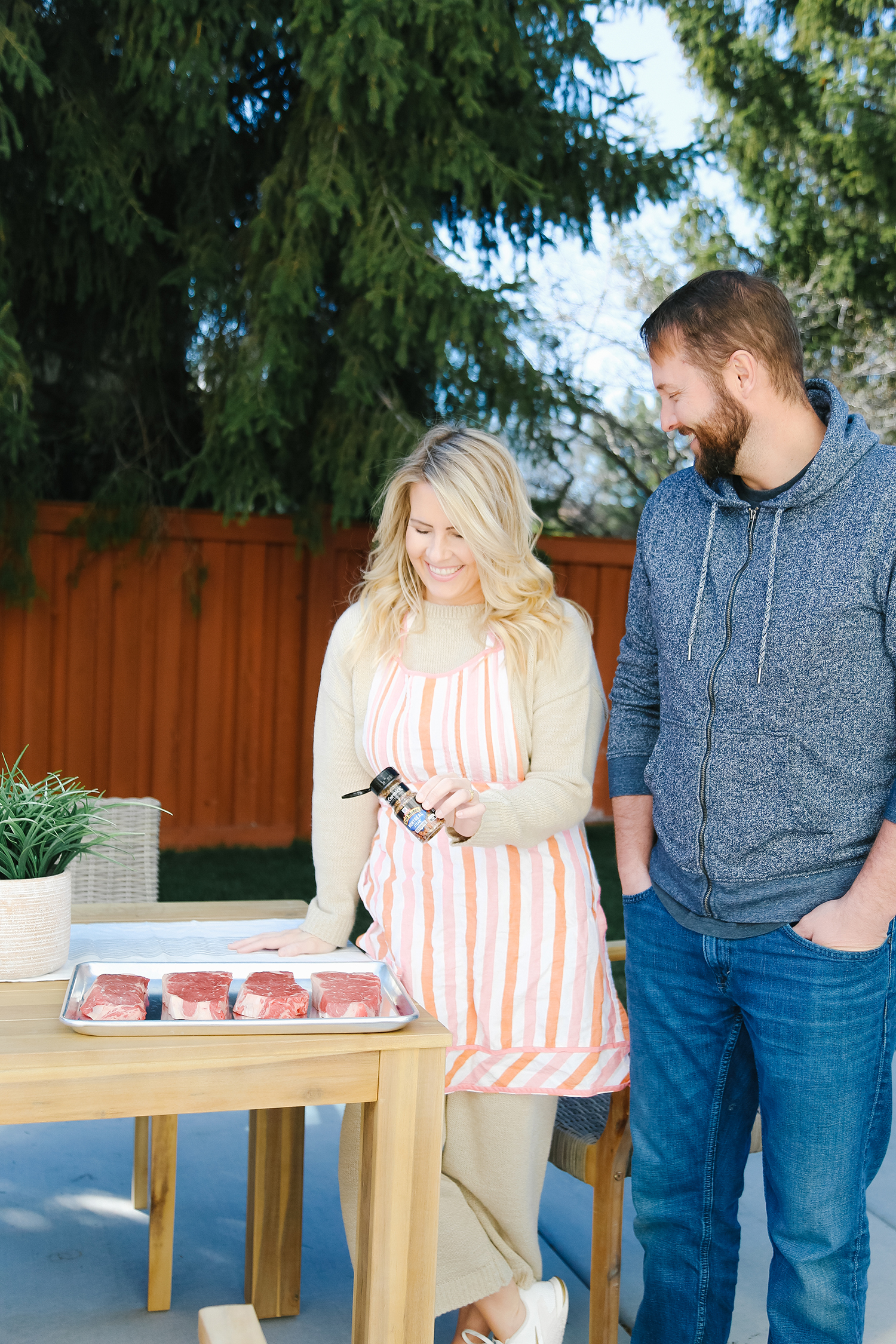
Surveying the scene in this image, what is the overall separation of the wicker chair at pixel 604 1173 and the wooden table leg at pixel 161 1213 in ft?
2.73

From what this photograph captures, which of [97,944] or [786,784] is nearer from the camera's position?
[786,784]

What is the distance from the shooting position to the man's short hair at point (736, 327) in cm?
178

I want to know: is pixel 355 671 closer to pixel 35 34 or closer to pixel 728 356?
pixel 728 356

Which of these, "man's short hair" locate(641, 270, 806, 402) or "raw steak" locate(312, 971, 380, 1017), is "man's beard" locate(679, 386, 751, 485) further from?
"raw steak" locate(312, 971, 380, 1017)

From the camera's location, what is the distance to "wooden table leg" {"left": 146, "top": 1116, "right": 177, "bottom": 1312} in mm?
2479

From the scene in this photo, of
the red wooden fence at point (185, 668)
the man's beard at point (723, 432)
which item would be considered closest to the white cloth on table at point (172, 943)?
the man's beard at point (723, 432)

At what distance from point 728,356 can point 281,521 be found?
5235mm

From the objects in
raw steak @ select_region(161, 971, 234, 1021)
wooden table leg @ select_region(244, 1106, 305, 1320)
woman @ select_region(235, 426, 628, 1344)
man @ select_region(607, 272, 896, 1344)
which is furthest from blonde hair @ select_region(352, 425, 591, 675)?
wooden table leg @ select_region(244, 1106, 305, 1320)

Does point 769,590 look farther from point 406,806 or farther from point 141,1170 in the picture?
point 141,1170

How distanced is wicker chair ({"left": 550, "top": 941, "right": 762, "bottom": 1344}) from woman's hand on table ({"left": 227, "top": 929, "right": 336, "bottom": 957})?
609 mm

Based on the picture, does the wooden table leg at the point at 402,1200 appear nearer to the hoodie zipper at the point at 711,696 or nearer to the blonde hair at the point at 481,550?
the hoodie zipper at the point at 711,696

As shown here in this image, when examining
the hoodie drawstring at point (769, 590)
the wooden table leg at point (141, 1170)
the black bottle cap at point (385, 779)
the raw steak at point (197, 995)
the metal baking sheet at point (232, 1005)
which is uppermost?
the hoodie drawstring at point (769, 590)

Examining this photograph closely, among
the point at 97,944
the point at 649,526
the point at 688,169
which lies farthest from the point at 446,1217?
the point at 688,169

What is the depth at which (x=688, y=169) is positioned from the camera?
6.12 meters
